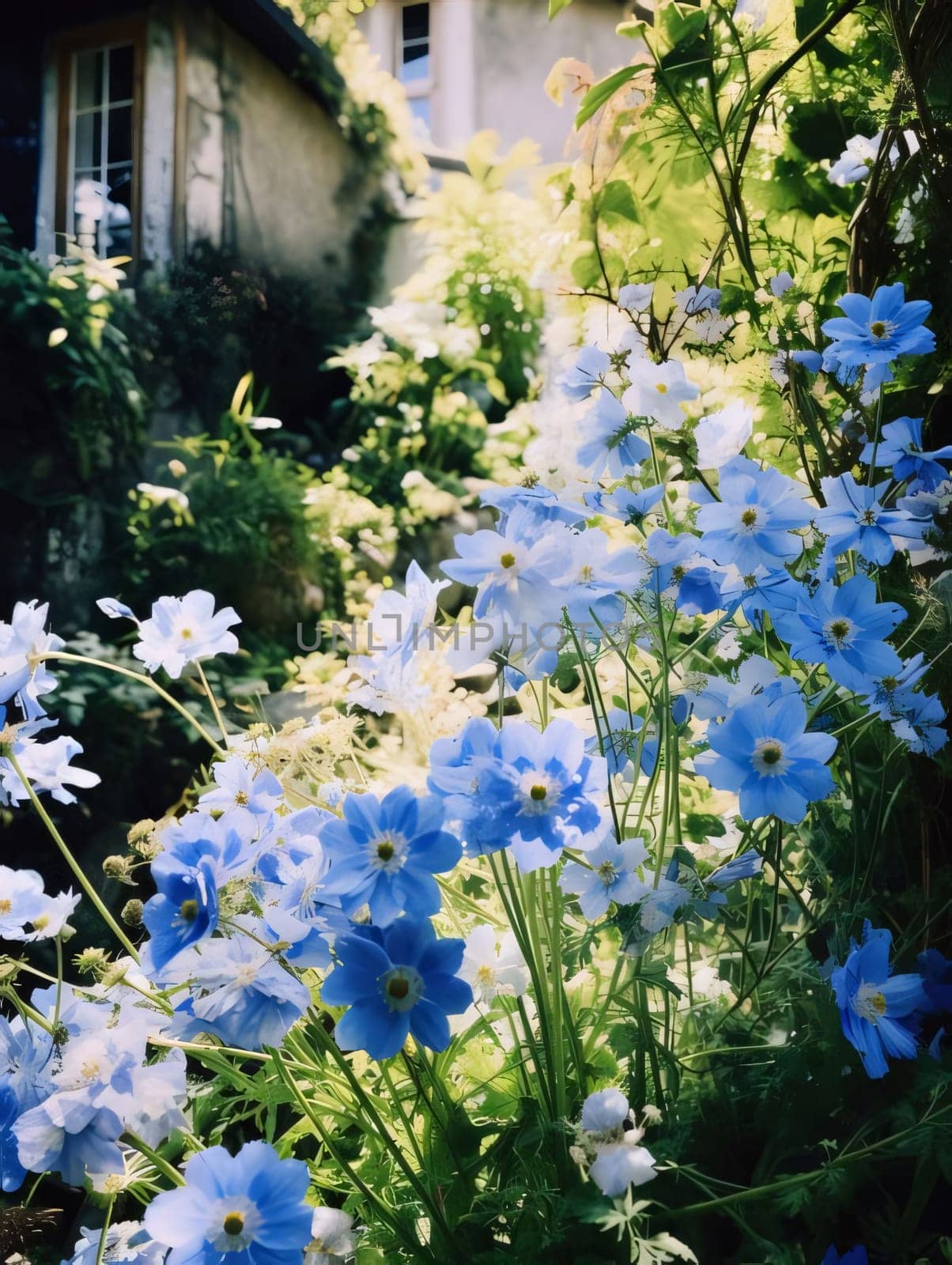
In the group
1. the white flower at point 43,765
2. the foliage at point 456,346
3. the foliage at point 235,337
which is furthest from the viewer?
the foliage at point 456,346

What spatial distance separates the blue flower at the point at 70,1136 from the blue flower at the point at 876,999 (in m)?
0.41

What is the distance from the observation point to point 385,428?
3.34 metres

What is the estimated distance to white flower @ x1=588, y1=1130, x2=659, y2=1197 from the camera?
0.51 metres

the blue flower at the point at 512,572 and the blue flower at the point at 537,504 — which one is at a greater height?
the blue flower at the point at 537,504

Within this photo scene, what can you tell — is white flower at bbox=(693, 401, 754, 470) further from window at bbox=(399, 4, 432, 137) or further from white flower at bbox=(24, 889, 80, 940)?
window at bbox=(399, 4, 432, 137)

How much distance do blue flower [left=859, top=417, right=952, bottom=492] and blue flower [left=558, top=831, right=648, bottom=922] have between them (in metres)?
0.34

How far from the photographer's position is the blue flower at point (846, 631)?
59cm

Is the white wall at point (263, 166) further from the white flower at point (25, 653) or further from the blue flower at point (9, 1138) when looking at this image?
the blue flower at point (9, 1138)

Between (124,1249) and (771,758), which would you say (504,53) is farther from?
(124,1249)

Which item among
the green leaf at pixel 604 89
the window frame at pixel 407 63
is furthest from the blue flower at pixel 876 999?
the window frame at pixel 407 63

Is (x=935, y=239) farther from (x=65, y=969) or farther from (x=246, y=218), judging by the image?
(x=246, y=218)

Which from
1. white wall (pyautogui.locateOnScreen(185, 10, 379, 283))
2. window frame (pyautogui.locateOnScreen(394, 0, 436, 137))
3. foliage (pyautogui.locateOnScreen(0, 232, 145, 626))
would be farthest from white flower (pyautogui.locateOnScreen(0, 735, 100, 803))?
window frame (pyautogui.locateOnScreen(394, 0, 436, 137))

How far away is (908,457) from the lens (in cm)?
74

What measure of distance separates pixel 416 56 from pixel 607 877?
10.4 feet
